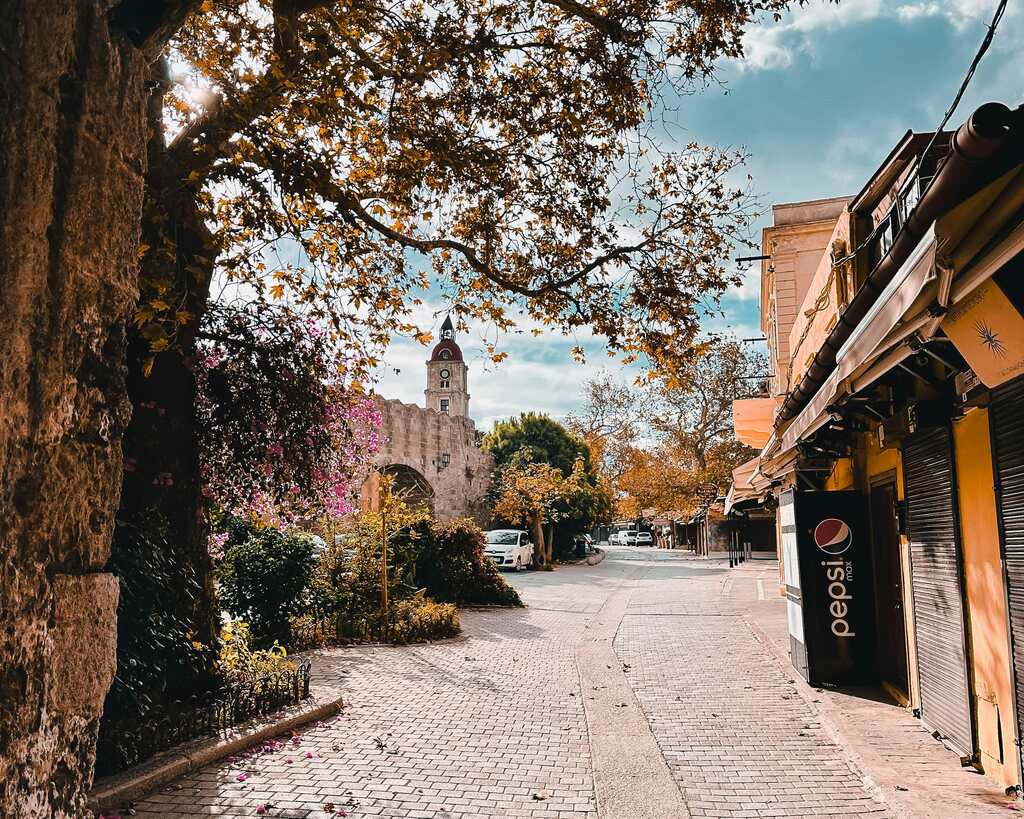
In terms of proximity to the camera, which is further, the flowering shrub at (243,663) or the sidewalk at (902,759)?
the flowering shrub at (243,663)

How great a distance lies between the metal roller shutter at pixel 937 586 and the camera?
5352mm

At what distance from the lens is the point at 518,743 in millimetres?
6141

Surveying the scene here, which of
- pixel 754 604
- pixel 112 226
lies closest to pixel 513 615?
pixel 754 604

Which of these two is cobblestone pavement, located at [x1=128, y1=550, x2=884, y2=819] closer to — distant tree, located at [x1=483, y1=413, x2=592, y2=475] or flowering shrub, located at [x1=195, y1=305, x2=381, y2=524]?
flowering shrub, located at [x1=195, y1=305, x2=381, y2=524]

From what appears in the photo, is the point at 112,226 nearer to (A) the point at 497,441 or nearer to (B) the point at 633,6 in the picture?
(B) the point at 633,6

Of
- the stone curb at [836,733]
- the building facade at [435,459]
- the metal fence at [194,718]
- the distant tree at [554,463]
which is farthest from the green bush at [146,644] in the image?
the distant tree at [554,463]

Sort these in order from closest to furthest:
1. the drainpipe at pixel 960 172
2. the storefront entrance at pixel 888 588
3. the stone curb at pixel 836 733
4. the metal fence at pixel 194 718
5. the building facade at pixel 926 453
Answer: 1. the drainpipe at pixel 960 172
2. the building facade at pixel 926 453
3. the stone curb at pixel 836 733
4. the metal fence at pixel 194 718
5. the storefront entrance at pixel 888 588

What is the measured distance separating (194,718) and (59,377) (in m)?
4.78

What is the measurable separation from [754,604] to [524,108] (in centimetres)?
1262

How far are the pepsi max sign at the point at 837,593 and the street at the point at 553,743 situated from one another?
2.23 feet

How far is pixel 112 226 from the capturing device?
2.24 meters

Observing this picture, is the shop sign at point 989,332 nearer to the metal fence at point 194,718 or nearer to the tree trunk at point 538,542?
the metal fence at point 194,718

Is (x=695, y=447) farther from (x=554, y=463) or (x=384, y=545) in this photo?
(x=384, y=545)

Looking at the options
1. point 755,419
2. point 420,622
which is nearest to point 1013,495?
point 420,622
